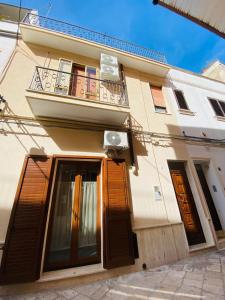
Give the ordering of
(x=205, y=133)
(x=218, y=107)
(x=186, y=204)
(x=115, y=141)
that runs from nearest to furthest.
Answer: (x=115, y=141) → (x=186, y=204) → (x=205, y=133) → (x=218, y=107)

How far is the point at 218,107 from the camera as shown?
8.47 m

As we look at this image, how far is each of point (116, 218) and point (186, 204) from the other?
2.93 metres

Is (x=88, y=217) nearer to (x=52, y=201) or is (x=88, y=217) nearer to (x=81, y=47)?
(x=52, y=201)

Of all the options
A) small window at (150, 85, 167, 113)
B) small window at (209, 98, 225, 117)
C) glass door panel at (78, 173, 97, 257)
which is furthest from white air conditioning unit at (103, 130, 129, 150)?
small window at (209, 98, 225, 117)

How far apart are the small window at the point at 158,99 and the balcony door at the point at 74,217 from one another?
4081mm

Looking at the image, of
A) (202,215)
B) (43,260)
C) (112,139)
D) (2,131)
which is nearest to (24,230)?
(43,260)

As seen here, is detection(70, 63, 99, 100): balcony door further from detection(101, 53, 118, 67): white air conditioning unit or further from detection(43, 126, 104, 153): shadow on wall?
detection(43, 126, 104, 153): shadow on wall

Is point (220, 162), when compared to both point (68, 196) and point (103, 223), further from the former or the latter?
point (68, 196)

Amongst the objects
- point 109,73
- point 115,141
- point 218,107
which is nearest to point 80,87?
point 109,73

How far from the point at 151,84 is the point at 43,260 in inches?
308

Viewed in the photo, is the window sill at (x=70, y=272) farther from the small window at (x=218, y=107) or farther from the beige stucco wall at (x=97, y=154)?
the small window at (x=218, y=107)

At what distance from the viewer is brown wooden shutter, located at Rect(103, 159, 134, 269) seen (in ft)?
11.8

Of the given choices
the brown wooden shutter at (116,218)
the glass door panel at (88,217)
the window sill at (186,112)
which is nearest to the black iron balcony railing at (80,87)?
the brown wooden shutter at (116,218)

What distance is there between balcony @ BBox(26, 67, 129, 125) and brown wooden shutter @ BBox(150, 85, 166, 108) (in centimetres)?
190
